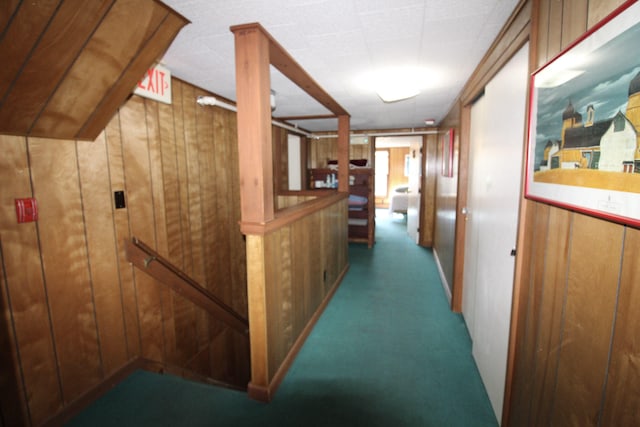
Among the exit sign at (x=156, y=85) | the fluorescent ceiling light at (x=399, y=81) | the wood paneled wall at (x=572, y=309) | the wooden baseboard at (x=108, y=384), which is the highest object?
the fluorescent ceiling light at (x=399, y=81)

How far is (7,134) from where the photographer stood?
1447 mm

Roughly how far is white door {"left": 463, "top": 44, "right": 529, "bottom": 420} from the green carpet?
0.68ft

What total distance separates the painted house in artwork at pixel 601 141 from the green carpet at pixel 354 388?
148cm

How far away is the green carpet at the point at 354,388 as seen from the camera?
166 cm

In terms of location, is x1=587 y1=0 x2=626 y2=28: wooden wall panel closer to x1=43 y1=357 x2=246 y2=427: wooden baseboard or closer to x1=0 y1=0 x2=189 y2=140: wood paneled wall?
x1=0 y1=0 x2=189 y2=140: wood paneled wall

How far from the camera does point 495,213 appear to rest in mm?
1828

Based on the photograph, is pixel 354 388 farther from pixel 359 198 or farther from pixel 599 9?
pixel 359 198

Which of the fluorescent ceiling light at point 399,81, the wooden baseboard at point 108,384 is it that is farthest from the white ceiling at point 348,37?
the wooden baseboard at point 108,384

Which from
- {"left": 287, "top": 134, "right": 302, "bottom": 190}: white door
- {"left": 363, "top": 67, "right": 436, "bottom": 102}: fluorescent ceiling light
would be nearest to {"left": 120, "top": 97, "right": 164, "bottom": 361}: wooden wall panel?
{"left": 363, "top": 67, "right": 436, "bottom": 102}: fluorescent ceiling light

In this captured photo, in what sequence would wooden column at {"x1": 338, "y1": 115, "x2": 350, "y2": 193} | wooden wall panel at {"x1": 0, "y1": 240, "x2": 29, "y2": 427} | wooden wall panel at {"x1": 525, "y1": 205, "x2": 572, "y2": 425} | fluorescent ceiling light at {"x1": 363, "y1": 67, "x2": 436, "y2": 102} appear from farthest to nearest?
Result: wooden column at {"x1": 338, "y1": 115, "x2": 350, "y2": 193} → fluorescent ceiling light at {"x1": 363, "y1": 67, "x2": 436, "y2": 102} → wooden wall panel at {"x1": 0, "y1": 240, "x2": 29, "y2": 427} → wooden wall panel at {"x1": 525, "y1": 205, "x2": 572, "y2": 425}

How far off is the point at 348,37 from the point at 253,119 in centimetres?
77

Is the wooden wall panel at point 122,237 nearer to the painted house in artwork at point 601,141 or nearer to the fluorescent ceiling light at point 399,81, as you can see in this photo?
the fluorescent ceiling light at point 399,81

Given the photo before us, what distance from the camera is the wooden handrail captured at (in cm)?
213

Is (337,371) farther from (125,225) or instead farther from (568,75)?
(568,75)
